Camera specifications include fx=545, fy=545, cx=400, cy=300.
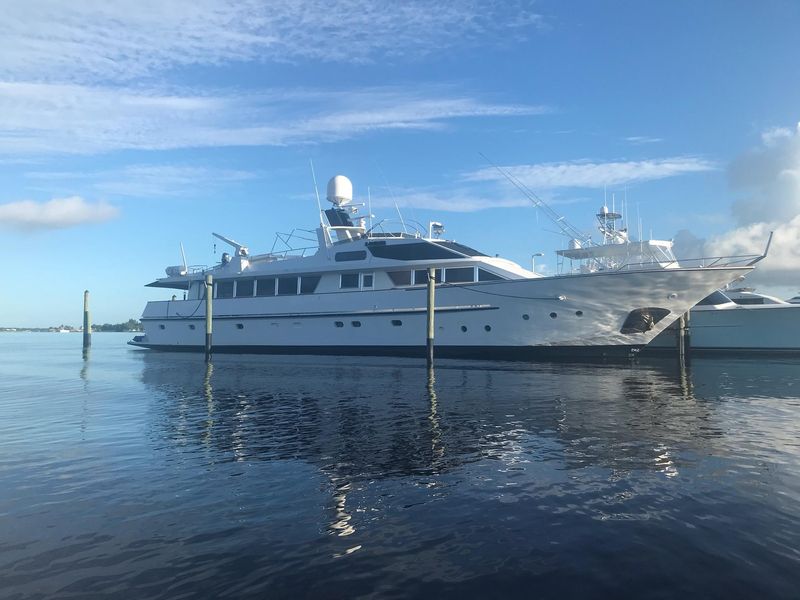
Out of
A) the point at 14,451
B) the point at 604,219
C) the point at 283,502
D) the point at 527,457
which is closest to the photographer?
the point at 283,502

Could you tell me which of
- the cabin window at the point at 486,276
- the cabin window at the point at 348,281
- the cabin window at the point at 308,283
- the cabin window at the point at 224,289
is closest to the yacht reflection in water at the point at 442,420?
the cabin window at the point at 486,276

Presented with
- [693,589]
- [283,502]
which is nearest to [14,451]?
[283,502]

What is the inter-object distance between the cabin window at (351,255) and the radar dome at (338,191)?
203 inches

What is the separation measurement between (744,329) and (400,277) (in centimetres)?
1927

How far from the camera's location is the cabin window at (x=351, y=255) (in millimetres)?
29453

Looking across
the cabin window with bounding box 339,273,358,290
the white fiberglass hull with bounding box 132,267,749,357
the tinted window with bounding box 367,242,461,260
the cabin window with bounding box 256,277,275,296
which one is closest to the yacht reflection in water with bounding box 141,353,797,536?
the white fiberglass hull with bounding box 132,267,749,357

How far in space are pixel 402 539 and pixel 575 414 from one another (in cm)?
732

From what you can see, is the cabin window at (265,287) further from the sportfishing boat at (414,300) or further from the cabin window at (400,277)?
the cabin window at (400,277)

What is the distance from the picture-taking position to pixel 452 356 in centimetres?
2709

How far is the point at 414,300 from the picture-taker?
2764 centimetres

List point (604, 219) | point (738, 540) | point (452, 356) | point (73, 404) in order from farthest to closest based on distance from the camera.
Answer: point (604, 219)
point (452, 356)
point (73, 404)
point (738, 540)

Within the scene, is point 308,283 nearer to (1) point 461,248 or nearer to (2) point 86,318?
(1) point 461,248

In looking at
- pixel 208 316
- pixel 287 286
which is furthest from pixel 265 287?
pixel 208 316

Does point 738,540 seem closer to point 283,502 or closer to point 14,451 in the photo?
point 283,502
